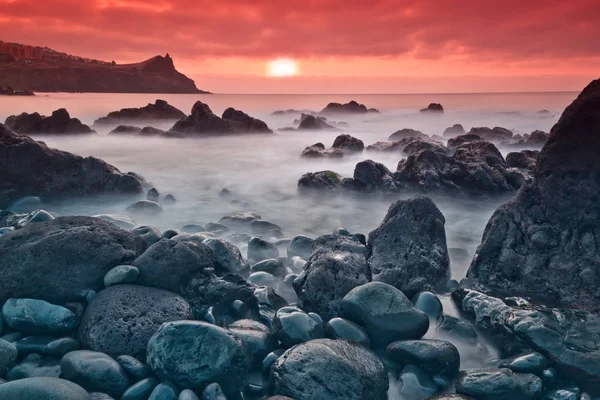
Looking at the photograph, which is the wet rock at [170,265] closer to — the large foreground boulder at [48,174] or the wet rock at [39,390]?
the wet rock at [39,390]

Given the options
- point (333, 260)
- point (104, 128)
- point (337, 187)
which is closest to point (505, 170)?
point (337, 187)

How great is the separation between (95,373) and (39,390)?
492 millimetres

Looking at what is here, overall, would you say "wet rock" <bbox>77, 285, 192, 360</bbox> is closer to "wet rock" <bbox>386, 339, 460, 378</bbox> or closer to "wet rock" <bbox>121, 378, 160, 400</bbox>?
"wet rock" <bbox>121, 378, 160, 400</bbox>

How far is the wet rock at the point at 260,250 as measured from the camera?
554cm

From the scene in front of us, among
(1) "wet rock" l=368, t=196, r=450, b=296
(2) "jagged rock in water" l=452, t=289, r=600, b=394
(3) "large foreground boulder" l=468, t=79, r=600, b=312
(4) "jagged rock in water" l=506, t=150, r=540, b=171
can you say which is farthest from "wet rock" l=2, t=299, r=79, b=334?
(4) "jagged rock in water" l=506, t=150, r=540, b=171

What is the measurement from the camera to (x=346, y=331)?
3.48 meters

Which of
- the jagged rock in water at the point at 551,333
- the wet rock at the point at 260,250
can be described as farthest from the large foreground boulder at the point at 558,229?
the wet rock at the point at 260,250

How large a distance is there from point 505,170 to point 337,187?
3127mm

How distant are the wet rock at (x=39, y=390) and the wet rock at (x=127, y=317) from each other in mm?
738

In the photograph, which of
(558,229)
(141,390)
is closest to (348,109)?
(558,229)

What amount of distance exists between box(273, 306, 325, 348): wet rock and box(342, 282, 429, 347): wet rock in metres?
0.31

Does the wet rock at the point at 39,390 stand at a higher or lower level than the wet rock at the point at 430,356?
higher

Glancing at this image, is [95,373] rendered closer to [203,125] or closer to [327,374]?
[327,374]

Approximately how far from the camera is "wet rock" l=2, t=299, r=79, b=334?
3.37 metres
